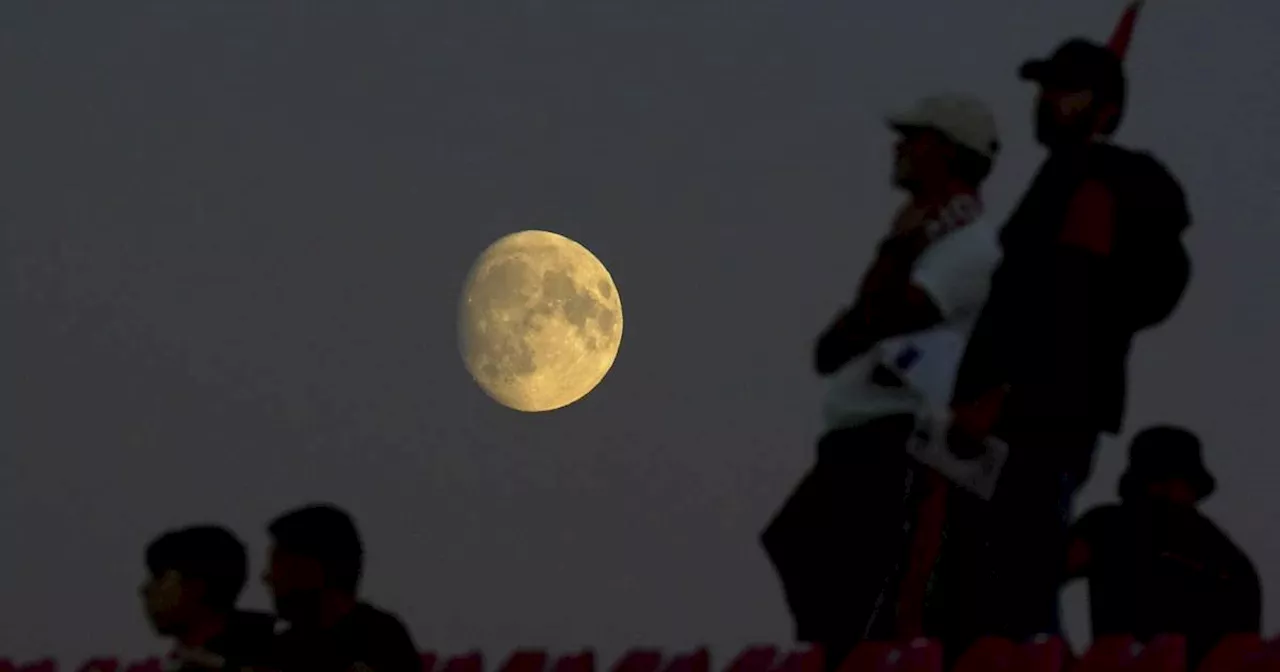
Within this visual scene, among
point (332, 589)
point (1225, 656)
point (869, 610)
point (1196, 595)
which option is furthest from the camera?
point (1196, 595)

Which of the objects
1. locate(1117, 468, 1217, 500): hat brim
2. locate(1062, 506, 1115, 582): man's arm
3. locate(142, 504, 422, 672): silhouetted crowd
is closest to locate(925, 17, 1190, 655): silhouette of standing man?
locate(1062, 506, 1115, 582): man's arm

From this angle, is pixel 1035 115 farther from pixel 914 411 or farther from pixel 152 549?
pixel 152 549

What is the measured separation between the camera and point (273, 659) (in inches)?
209

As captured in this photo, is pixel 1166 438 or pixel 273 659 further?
pixel 1166 438

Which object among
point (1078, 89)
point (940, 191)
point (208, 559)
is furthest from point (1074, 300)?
point (208, 559)

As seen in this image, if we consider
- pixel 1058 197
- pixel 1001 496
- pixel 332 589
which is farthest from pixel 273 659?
pixel 1058 197

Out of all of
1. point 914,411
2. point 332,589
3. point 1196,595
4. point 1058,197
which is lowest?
point 1196,595

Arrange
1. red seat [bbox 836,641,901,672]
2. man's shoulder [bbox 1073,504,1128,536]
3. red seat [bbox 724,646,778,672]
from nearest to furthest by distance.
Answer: red seat [bbox 836,641,901,672], red seat [bbox 724,646,778,672], man's shoulder [bbox 1073,504,1128,536]

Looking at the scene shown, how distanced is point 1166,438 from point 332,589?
2.54 meters

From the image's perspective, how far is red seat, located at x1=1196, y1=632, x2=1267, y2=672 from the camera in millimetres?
4188

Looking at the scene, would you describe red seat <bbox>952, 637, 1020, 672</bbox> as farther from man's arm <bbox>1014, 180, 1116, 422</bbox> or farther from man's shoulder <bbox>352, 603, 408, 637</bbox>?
man's shoulder <bbox>352, 603, 408, 637</bbox>

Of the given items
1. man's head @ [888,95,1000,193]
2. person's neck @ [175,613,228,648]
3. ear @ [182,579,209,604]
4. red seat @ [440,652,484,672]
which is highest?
man's head @ [888,95,1000,193]

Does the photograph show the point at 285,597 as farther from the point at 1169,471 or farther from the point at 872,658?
the point at 1169,471

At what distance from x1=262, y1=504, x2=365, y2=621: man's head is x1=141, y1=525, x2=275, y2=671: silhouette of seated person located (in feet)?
0.45
